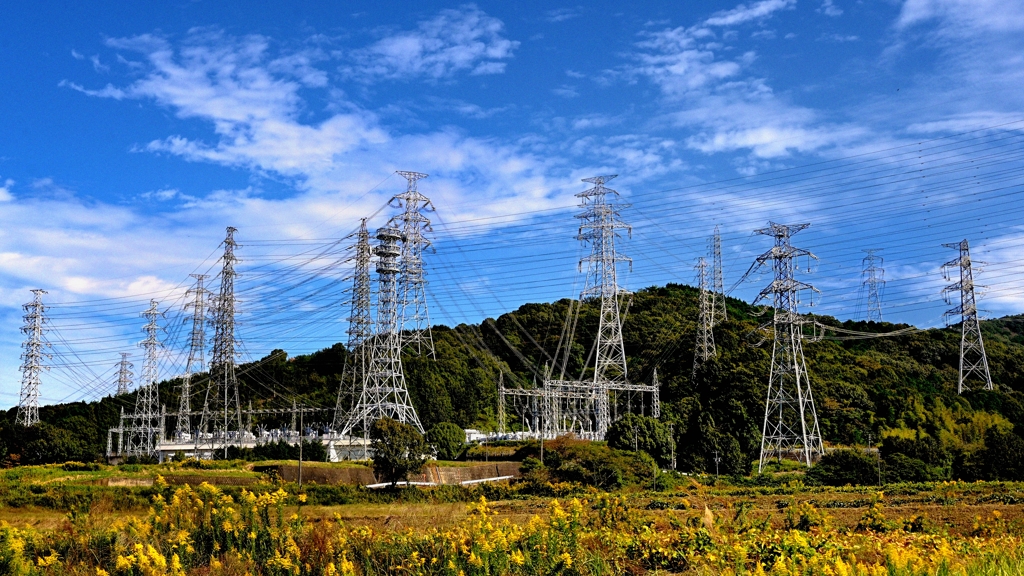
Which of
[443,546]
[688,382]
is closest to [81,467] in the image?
[443,546]

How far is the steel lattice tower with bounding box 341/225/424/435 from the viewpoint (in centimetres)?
5419

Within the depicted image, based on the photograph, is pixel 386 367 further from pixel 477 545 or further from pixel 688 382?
pixel 477 545

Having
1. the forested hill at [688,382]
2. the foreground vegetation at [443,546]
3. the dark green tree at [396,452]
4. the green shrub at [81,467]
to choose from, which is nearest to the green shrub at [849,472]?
the forested hill at [688,382]

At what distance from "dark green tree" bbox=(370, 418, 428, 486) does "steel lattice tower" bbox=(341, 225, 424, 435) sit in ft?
56.9

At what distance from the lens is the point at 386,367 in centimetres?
5575

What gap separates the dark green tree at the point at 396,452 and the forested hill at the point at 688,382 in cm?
1811

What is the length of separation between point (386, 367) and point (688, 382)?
1030 inches

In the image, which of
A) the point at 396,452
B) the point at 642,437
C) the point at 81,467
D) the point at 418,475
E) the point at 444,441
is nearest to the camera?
the point at 396,452

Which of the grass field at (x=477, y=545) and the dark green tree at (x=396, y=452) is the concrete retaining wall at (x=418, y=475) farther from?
the grass field at (x=477, y=545)

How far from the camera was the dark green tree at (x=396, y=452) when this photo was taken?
34750 mm

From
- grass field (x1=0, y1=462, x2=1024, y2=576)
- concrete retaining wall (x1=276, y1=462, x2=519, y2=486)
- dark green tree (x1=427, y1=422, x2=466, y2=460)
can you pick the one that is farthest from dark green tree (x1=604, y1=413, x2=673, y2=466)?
grass field (x1=0, y1=462, x2=1024, y2=576)

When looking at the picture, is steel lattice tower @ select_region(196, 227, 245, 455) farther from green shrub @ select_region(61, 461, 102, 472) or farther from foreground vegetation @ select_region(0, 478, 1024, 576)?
foreground vegetation @ select_region(0, 478, 1024, 576)

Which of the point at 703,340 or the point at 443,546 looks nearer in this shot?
the point at 443,546

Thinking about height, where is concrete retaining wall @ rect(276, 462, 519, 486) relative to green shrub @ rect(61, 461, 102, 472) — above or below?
below
